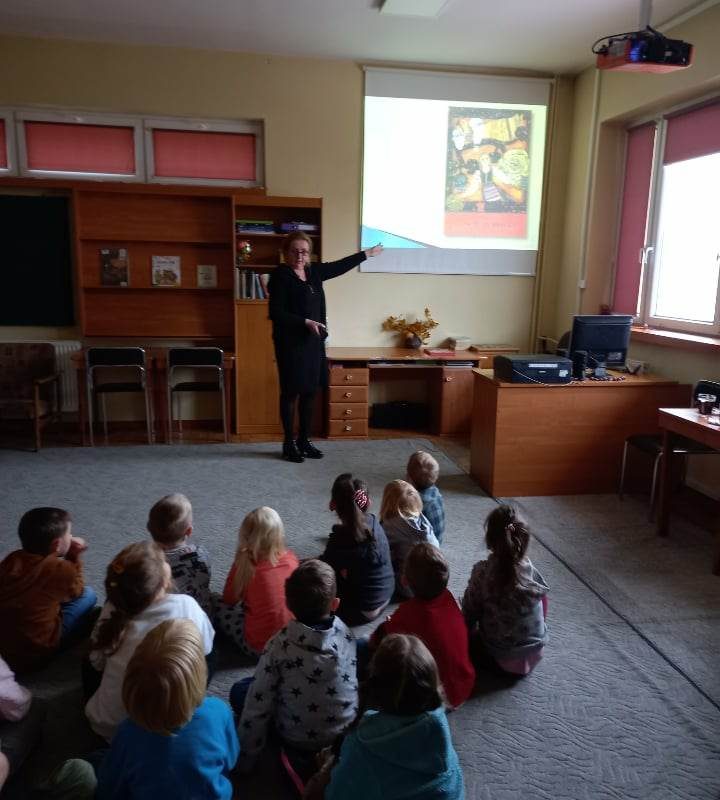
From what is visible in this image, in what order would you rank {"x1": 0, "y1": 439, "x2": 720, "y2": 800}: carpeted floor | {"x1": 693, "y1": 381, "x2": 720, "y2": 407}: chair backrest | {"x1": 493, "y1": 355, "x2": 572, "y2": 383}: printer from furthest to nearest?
{"x1": 493, "y1": 355, "x2": 572, "y2": 383}: printer < {"x1": 693, "y1": 381, "x2": 720, "y2": 407}: chair backrest < {"x1": 0, "y1": 439, "x2": 720, "y2": 800}: carpeted floor

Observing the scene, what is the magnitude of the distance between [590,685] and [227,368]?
3828 millimetres

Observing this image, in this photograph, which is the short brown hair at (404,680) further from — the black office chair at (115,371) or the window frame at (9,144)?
the window frame at (9,144)

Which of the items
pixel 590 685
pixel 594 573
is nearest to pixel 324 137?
pixel 594 573

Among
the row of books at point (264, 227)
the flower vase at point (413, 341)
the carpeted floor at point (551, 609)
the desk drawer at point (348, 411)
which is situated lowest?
the carpeted floor at point (551, 609)

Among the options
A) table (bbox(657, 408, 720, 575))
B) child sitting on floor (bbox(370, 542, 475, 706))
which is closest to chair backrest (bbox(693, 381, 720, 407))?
table (bbox(657, 408, 720, 575))

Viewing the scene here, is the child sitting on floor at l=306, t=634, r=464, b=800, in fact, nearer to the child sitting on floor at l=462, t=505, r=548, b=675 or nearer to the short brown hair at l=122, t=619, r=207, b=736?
the short brown hair at l=122, t=619, r=207, b=736

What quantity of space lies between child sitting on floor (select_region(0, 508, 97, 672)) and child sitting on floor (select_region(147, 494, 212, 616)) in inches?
11.6

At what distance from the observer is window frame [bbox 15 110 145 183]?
525 centimetres

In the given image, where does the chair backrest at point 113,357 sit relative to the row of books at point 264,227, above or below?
below

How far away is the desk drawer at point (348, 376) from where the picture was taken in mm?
5305

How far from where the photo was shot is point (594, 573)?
3031 mm

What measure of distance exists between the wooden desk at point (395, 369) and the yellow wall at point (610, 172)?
92 centimetres

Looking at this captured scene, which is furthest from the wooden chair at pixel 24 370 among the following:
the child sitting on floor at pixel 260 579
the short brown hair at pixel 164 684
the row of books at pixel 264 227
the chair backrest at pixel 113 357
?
the short brown hair at pixel 164 684

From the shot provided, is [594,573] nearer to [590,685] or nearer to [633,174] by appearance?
[590,685]
